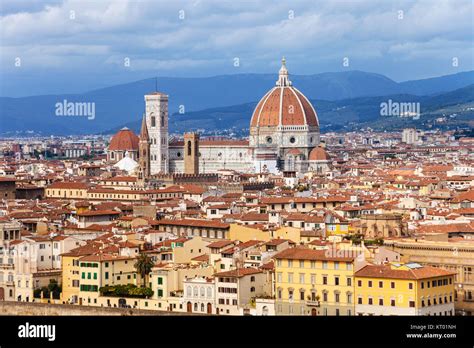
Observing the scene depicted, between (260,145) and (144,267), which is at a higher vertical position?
(260,145)

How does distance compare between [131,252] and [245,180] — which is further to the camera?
[245,180]

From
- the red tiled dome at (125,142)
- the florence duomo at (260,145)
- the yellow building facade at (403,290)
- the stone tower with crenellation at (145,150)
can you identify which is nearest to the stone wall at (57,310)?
the yellow building facade at (403,290)

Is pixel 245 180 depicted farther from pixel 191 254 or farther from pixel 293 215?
pixel 191 254

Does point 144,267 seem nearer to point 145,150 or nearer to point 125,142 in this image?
point 145,150

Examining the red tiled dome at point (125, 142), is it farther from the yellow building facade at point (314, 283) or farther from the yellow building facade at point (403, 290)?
the yellow building facade at point (403, 290)

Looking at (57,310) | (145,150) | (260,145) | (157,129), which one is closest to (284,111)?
(260,145)
